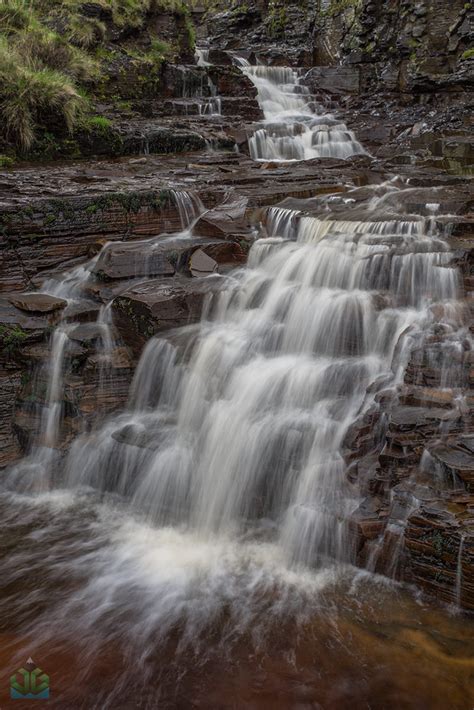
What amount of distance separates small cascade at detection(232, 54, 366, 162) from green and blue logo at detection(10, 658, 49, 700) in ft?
47.7

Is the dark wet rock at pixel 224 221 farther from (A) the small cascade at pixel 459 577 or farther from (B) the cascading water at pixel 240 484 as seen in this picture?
(A) the small cascade at pixel 459 577

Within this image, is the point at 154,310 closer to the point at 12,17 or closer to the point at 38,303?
the point at 38,303

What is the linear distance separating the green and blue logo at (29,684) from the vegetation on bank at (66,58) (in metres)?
12.4


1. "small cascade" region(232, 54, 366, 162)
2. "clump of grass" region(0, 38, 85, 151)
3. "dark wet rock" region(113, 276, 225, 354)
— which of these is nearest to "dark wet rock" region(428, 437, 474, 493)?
"dark wet rock" region(113, 276, 225, 354)

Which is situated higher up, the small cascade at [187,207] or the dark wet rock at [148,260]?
the small cascade at [187,207]

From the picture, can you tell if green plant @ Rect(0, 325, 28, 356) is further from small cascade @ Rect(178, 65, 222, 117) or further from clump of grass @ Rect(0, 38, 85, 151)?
small cascade @ Rect(178, 65, 222, 117)

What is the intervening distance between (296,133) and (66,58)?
25.6 ft

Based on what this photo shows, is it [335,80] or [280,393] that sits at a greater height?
[335,80]

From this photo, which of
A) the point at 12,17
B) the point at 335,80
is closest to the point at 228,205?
the point at 12,17

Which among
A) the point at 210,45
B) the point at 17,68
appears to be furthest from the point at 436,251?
the point at 210,45

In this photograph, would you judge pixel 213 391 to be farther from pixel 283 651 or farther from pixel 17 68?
pixel 17 68

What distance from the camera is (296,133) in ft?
56.1

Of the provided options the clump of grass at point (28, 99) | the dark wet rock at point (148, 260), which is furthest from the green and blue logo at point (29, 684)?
the clump of grass at point (28, 99)

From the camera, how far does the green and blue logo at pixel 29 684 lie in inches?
177
